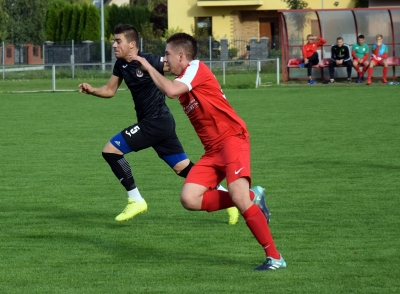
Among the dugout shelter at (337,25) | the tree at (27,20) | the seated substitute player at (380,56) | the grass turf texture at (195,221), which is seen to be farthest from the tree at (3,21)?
the grass turf texture at (195,221)

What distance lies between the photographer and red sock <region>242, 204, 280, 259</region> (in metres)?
6.23

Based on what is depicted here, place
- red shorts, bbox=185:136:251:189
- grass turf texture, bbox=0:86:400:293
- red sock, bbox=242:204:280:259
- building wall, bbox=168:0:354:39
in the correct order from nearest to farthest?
grass turf texture, bbox=0:86:400:293 < red sock, bbox=242:204:280:259 < red shorts, bbox=185:136:251:189 < building wall, bbox=168:0:354:39

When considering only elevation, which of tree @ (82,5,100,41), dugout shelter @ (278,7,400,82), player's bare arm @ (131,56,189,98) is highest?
tree @ (82,5,100,41)

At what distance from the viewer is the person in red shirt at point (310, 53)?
30000 millimetres

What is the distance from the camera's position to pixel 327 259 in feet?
21.8

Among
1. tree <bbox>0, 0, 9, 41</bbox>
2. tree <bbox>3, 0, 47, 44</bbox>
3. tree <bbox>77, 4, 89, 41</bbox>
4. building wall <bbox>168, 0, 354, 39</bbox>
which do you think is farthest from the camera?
tree <bbox>3, 0, 47, 44</bbox>

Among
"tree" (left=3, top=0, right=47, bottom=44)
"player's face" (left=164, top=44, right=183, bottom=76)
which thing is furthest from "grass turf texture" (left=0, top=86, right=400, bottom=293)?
"tree" (left=3, top=0, right=47, bottom=44)

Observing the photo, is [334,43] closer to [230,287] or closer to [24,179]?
[24,179]

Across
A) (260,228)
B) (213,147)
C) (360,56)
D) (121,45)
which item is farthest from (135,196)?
(360,56)

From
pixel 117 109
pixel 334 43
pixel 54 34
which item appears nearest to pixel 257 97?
pixel 117 109

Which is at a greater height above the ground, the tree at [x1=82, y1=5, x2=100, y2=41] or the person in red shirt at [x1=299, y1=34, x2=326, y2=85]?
the tree at [x1=82, y1=5, x2=100, y2=41]

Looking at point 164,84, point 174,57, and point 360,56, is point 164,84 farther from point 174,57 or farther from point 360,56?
point 360,56

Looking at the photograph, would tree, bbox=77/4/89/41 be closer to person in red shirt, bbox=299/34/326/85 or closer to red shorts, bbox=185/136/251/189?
person in red shirt, bbox=299/34/326/85

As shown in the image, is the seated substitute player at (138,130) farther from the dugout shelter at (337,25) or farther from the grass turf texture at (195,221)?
the dugout shelter at (337,25)
